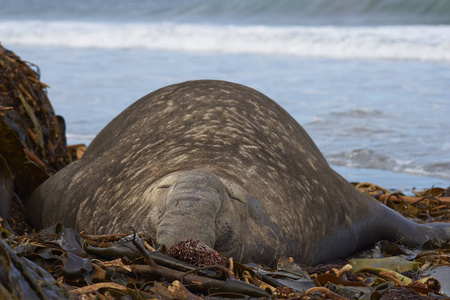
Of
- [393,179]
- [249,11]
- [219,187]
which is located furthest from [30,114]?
[249,11]

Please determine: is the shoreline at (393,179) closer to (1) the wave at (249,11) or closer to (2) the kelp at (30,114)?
(2) the kelp at (30,114)

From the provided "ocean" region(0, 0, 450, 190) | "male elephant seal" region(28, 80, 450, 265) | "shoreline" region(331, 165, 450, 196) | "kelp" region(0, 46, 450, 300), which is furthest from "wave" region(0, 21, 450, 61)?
"kelp" region(0, 46, 450, 300)

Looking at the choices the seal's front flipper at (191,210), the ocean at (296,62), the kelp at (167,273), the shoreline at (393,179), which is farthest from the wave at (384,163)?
the seal's front flipper at (191,210)

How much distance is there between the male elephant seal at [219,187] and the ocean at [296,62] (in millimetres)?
2888

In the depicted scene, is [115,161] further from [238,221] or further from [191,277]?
[191,277]

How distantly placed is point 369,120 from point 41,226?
677cm

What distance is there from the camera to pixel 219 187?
3135 mm

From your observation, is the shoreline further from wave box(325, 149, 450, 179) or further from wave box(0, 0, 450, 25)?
wave box(0, 0, 450, 25)

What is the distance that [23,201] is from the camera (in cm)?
502

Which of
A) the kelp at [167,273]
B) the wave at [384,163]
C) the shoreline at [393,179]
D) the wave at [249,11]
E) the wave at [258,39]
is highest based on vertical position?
the wave at [249,11]

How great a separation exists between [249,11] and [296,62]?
46.1 feet

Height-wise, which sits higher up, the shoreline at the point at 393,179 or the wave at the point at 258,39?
the wave at the point at 258,39

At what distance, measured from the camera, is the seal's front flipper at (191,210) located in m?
2.83

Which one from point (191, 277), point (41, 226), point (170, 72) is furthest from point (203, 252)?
point (170, 72)
